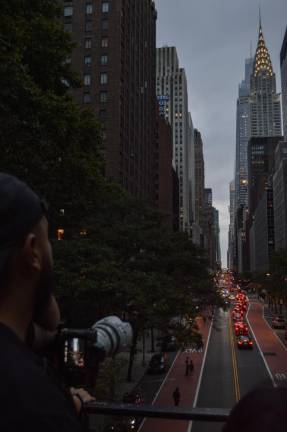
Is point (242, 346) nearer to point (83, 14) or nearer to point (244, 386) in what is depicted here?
point (244, 386)

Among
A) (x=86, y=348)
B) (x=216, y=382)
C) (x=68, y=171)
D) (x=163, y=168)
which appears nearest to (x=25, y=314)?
(x=86, y=348)

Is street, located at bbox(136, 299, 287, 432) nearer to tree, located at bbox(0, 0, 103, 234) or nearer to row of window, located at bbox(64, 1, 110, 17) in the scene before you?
tree, located at bbox(0, 0, 103, 234)

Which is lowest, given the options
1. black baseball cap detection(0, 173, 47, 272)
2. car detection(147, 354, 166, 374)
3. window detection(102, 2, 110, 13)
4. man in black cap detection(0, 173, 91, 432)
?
car detection(147, 354, 166, 374)

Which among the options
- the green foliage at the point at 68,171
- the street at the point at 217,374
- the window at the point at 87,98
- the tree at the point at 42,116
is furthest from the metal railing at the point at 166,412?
the window at the point at 87,98

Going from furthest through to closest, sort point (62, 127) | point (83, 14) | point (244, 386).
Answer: point (83, 14) < point (244, 386) < point (62, 127)

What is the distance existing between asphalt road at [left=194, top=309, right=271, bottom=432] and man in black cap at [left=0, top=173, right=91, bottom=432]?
19.8 m

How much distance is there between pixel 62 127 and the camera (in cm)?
1278

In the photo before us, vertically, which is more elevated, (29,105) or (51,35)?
(51,35)

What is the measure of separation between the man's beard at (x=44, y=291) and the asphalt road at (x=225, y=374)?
19680mm

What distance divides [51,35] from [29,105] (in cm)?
322

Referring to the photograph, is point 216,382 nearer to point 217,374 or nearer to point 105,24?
point 217,374

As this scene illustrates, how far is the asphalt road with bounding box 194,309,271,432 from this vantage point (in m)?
26.0

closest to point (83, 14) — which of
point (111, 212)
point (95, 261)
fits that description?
point (111, 212)

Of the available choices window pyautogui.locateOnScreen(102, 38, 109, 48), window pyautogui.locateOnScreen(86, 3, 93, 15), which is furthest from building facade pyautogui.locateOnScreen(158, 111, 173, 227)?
window pyautogui.locateOnScreen(86, 3, 93, 15)
